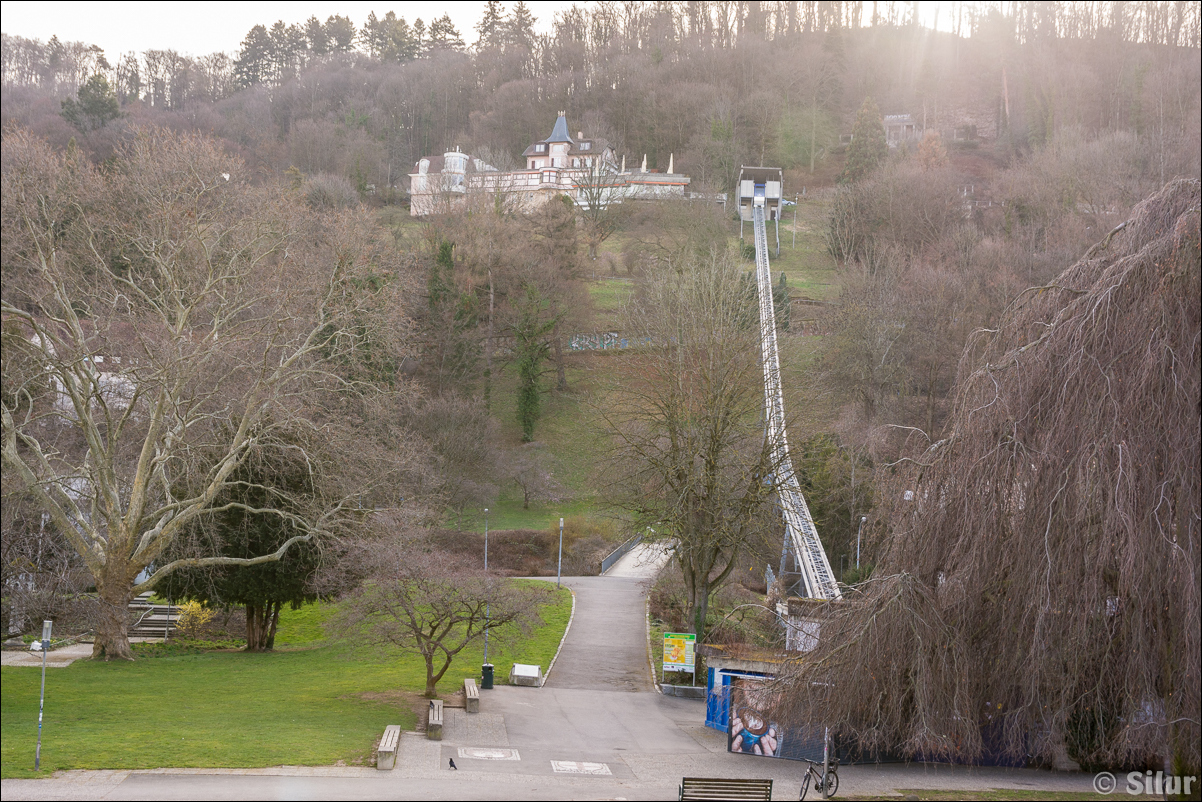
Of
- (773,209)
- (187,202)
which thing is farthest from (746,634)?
(773,209)

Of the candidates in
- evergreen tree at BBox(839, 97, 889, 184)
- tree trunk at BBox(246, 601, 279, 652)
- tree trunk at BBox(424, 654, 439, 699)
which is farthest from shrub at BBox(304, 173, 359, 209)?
tree trunk at BBox(424, 654, 439, 699)

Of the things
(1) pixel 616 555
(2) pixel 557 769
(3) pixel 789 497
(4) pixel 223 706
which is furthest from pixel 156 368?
(1) pixel 616 555

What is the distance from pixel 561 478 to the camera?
48.6m

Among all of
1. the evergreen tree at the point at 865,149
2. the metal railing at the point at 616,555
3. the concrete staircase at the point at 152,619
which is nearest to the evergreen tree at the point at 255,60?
the evergreen tree at the point at 865,149

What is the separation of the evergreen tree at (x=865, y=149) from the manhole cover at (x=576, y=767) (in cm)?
6917

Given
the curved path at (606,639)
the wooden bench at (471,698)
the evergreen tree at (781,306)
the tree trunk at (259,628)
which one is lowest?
the curved path at (606,639)

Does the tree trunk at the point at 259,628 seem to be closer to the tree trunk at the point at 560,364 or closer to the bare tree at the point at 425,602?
the bare tree at the point at 425,602

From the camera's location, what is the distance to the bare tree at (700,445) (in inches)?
1041

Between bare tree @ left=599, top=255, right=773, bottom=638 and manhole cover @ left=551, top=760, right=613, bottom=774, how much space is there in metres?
10.1

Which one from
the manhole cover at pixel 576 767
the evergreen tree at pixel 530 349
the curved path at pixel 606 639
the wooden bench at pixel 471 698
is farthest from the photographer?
the evergreen tree at pixel 530 349

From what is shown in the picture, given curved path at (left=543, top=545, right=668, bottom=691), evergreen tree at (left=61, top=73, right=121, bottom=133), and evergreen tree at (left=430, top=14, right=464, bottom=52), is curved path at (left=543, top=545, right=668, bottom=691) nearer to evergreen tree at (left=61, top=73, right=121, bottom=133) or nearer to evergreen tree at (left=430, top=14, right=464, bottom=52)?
evergreen tree at (left=61, top=73, right=121, bottom=133)

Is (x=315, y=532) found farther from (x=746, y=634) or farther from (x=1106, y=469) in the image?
(x=1106, y=469)

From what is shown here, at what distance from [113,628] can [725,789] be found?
16.8m

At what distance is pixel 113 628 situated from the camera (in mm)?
22734
